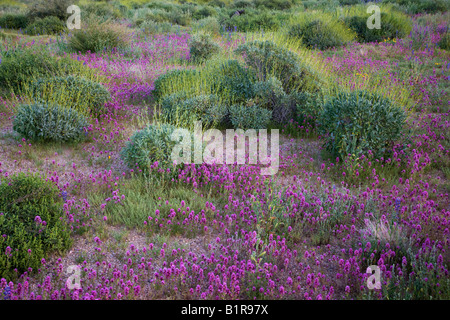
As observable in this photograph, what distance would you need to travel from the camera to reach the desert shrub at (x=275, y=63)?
7.82 m

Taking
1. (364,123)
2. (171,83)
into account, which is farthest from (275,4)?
(364,123)

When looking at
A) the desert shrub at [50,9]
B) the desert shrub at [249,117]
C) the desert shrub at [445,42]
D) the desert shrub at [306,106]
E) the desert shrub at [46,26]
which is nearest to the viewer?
the desert shrub at [249,117]

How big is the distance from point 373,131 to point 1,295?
5151 mm

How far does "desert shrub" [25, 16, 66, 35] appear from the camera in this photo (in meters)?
15.3

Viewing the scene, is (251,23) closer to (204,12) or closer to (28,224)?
(204,12)

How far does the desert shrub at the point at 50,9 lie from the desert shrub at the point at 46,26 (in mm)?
1304

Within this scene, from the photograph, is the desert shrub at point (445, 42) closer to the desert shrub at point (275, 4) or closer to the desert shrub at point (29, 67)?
the desert shrub at point (29, 67)

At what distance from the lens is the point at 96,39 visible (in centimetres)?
1153

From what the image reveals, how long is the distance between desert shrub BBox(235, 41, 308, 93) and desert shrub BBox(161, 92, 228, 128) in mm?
1266

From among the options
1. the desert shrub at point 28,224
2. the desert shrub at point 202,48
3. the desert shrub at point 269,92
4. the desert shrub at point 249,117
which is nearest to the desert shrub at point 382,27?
the desert shrub at point 202,48

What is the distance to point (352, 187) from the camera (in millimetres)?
5227

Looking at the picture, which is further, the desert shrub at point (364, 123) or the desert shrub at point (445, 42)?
the desert shrub at point (445, 42)

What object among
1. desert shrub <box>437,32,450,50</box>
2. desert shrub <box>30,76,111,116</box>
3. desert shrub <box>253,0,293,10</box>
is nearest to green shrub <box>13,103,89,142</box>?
desert shrub <box>30,76,111,116</box>
